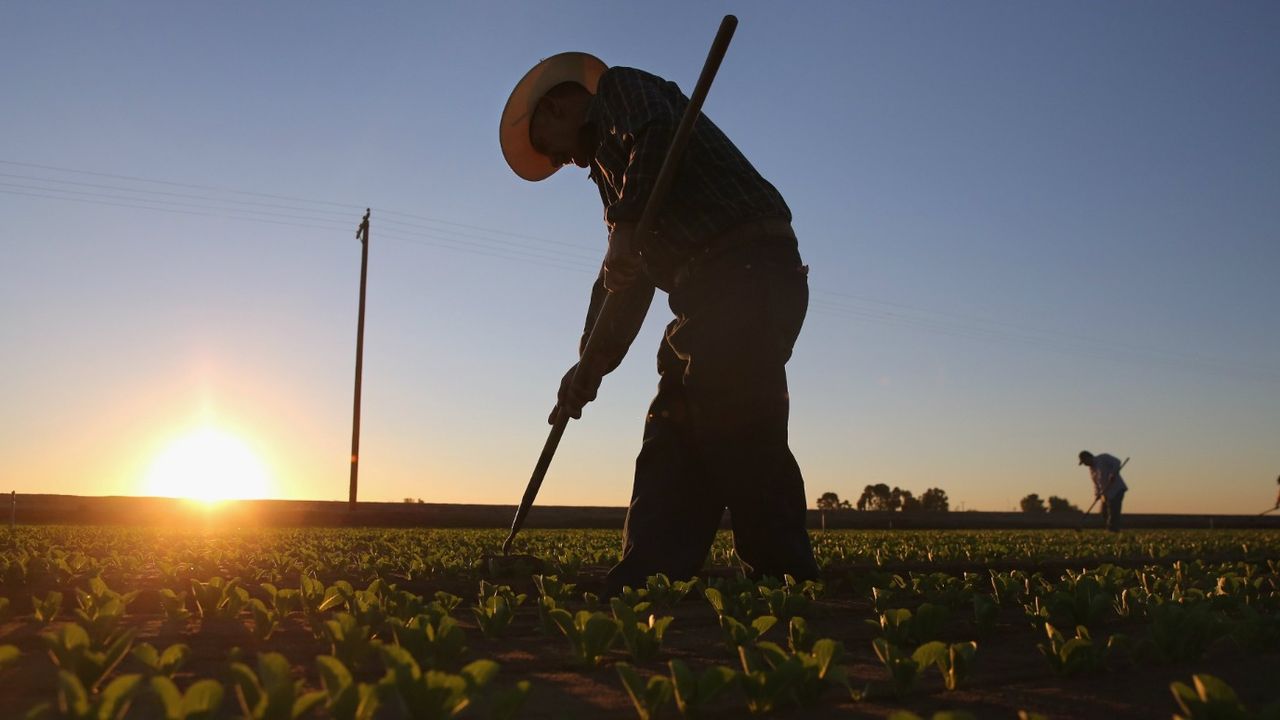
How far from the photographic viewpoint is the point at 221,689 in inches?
50.2

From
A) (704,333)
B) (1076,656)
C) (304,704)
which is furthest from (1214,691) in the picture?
(704,333)

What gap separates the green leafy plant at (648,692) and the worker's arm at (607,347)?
9.23ft

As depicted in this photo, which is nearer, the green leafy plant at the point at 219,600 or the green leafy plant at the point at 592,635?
the green leafy plant at the point at 592,635

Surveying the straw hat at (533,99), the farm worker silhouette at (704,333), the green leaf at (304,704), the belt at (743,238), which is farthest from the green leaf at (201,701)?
the straw hat at (533,99)

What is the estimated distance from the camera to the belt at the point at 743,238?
3756 mm

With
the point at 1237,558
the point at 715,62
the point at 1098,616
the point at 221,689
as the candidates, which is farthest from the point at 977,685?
the point at 1237,558

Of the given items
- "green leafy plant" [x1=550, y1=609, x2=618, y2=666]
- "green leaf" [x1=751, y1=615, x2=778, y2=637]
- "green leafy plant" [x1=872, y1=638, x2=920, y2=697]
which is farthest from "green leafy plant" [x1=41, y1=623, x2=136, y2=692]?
"green leafy plant" [x1=872, y1=638, x2=920, y2=697]

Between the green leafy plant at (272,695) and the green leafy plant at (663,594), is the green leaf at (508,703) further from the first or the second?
the green leafy plant at (663,594)

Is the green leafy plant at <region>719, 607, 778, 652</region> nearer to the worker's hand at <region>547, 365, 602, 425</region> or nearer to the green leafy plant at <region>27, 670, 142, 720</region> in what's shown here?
the green leafy plant at <region>27, 670, 142, 720</region>

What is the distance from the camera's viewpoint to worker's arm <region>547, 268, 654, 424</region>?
4.29 m

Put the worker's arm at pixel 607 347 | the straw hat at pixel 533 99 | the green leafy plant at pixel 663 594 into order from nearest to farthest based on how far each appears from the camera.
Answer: the green leafy plant at pixel 663 594, the worker's arm at pixel 607 347, the straw hat at pixel 533 99

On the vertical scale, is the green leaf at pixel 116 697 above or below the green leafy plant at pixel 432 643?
above

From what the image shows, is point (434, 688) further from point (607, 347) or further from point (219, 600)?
point (607, 347)

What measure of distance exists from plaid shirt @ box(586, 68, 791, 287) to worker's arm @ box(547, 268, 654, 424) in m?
0.26
